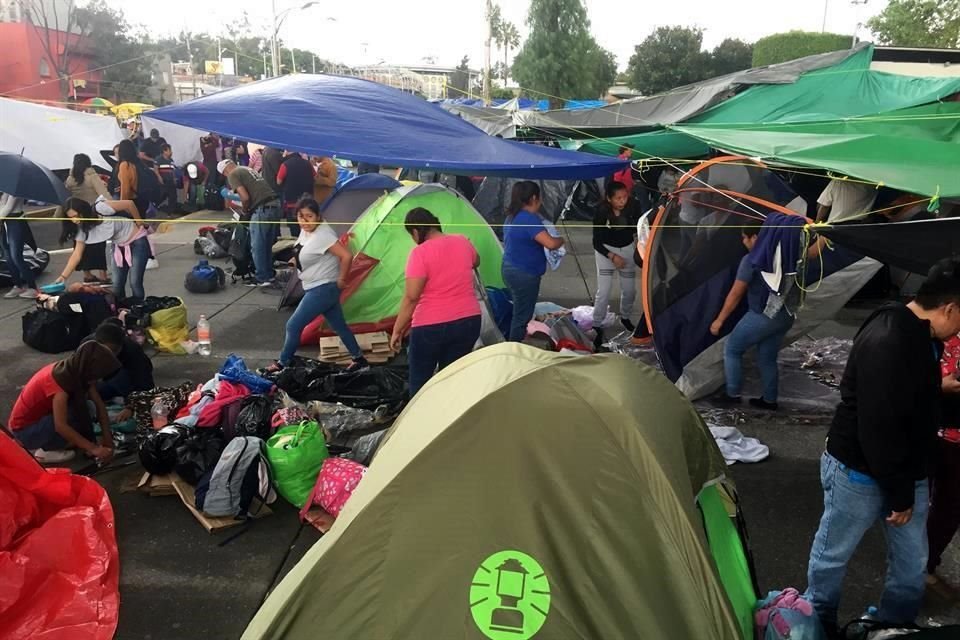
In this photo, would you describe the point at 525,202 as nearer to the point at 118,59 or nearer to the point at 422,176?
the point at 422,176

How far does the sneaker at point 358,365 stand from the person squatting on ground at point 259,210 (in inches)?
136

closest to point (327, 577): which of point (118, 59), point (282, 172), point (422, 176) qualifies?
point (282, 172)

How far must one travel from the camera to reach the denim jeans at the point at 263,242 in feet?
29.1

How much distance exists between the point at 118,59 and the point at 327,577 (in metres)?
45.6

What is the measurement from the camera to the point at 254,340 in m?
7.02

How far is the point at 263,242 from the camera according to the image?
888 centimetres

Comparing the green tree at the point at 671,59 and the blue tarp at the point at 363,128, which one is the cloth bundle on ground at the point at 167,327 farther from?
the green tree at the point at 671,59

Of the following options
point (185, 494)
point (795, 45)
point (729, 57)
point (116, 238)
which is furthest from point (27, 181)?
point (729, 57)

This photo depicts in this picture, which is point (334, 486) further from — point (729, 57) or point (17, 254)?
point (729, 57)

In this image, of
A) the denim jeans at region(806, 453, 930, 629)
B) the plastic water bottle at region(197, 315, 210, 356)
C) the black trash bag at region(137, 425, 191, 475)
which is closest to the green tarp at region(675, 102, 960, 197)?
the denim jeans at region(806, 453, 930, 629)

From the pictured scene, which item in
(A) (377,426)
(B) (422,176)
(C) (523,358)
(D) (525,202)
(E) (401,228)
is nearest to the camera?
(C) (523,358)

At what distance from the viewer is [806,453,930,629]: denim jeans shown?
2625mm

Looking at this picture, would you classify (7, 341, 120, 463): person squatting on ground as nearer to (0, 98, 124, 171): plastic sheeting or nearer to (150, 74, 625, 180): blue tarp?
(150, 74, 625, 180): blue tarp

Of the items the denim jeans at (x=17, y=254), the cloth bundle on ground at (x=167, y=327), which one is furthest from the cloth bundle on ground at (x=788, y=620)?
the denim jeans at (x=17, y=254)
